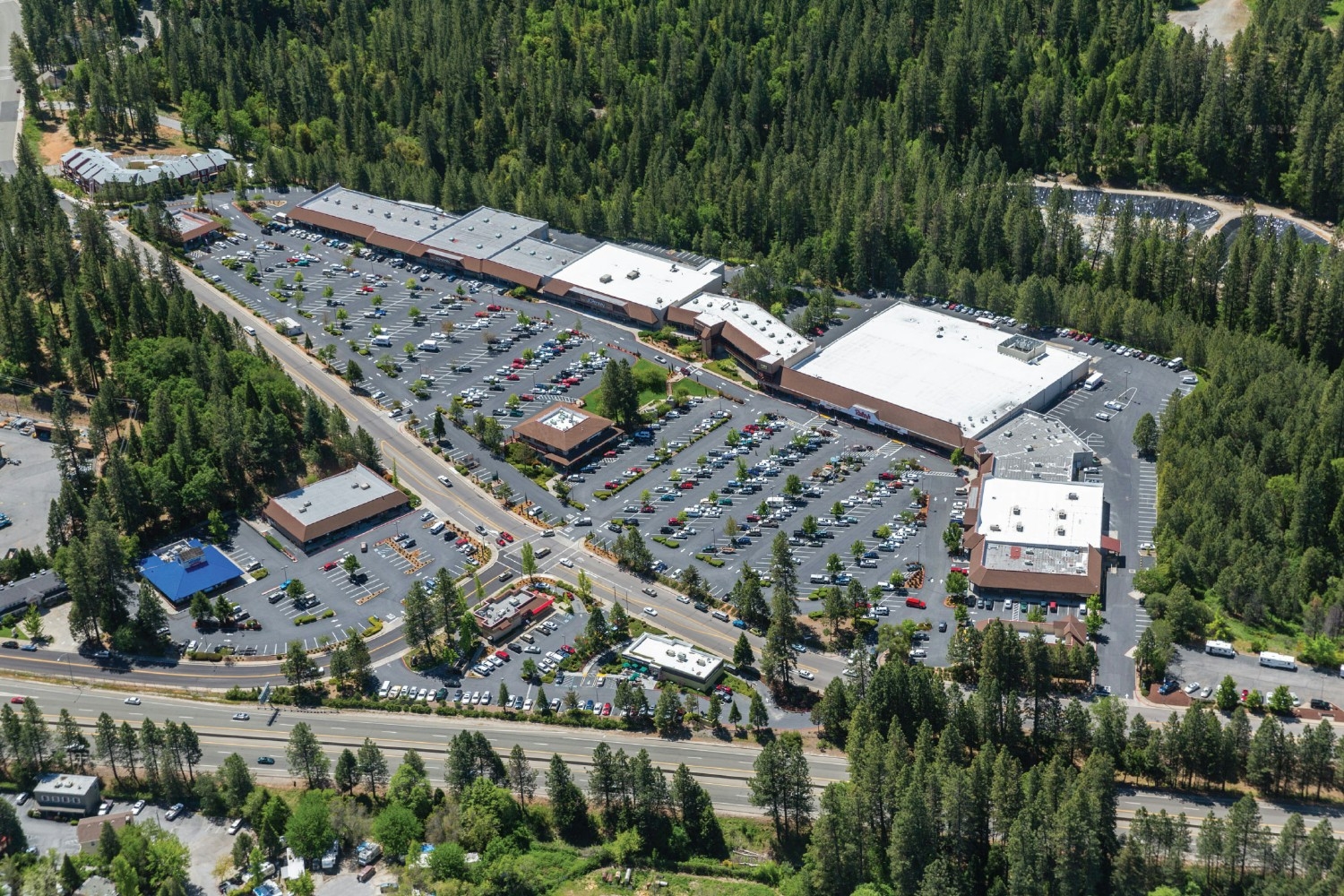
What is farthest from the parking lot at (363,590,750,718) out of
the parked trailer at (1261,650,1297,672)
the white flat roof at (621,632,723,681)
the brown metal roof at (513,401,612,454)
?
the parked trailer at (1261,650,1297,672)

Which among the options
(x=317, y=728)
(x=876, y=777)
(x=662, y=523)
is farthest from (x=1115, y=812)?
(x=317, y=728)

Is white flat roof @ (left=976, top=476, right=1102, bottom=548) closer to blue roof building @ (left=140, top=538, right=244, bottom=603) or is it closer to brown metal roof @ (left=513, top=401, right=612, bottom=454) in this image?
brown metal roof @ (left=513, top=401, right=612, bottom=454)

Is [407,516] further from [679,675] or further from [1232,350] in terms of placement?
[1232,350]

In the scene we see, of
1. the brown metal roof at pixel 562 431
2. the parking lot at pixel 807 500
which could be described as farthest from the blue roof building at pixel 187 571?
the brown metal roof at pixel 562 431

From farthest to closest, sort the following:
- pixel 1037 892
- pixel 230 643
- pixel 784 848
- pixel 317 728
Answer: pixel 230 643
pixel 317 728
pixel 784 848
pixel 1037 892

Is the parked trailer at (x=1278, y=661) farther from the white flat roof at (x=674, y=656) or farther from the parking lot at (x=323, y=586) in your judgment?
the parking lot at (x=323, y=586)

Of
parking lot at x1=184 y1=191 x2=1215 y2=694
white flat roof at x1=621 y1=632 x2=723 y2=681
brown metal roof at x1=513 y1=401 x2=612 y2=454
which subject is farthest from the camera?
brown metal roof at x1=513 y1=401 x2=612 y2=454
